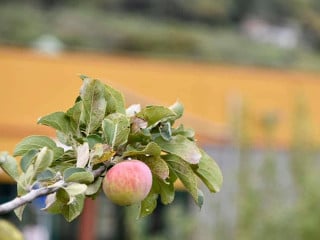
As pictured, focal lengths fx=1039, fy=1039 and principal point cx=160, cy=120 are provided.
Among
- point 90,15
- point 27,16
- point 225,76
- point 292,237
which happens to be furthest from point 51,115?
point 90,15

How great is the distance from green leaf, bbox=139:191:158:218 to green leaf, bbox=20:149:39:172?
0.38 ft

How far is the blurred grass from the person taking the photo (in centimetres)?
2009

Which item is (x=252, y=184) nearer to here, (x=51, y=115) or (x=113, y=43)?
(x=51, y=115)

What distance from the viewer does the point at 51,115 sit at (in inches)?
39.1

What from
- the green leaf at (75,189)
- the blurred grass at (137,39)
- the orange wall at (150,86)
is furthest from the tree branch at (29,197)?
the blurred grass at (137,39)

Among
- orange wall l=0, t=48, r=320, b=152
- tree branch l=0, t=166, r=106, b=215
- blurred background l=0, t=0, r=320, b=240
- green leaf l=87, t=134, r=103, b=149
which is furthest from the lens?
orange wall l=0, t=48, r=320, b=152

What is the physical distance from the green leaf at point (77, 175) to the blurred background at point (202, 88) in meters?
0.98

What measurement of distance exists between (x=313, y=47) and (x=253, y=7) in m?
2.69

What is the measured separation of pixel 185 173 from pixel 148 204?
2.0 inches

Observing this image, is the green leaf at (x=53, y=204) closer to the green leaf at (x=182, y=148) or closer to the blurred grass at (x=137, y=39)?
the green leaf at (x=182, y=148)

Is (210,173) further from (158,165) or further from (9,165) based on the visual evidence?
(9,165)

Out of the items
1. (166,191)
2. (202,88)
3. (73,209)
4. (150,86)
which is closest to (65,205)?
(73,209)

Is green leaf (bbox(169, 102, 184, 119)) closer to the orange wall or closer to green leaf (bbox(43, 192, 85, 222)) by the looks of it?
green leaf (bbox(43, 192, 85, 222))

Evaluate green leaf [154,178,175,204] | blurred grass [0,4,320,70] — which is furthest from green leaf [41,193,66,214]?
blurred grass [0,4,320,70]
